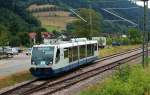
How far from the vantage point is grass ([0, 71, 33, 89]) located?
33025mm

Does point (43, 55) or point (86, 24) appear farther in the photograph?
point (86, 24)

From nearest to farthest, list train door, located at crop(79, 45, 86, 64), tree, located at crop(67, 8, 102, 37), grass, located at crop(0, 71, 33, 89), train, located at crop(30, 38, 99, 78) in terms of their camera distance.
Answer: grass, located at crop(0, 71, 33, 89), train, located at crop(30, 38, 99, 78), train door, located at crop(79, 45, 86, 64), tree, located at crop(67, 8, 102, 37)

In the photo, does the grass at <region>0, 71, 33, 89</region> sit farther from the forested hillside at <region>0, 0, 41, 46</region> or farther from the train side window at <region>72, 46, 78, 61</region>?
the forested hillside at <region>0, 0, 41, 46</region>

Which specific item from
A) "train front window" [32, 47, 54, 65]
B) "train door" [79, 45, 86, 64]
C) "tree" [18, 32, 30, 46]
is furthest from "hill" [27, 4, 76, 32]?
"train front window" [32, 47, 54, 65]

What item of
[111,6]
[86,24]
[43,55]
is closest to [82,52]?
[43,55]

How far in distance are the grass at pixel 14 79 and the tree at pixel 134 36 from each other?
6865cm

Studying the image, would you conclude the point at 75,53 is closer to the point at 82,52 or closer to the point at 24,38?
the point at 82,52

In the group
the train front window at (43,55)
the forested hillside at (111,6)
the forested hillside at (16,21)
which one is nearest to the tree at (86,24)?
the forested hillside at (111,6)

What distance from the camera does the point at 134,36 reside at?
106 m

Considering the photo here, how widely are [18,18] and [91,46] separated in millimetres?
102400

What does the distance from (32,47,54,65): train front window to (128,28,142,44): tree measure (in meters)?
70.8

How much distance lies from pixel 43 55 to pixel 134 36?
2849 inches

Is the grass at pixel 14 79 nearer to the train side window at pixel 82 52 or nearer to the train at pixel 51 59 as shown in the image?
the train at pixel 51 59

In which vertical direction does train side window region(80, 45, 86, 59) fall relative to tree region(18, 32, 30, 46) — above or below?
above
